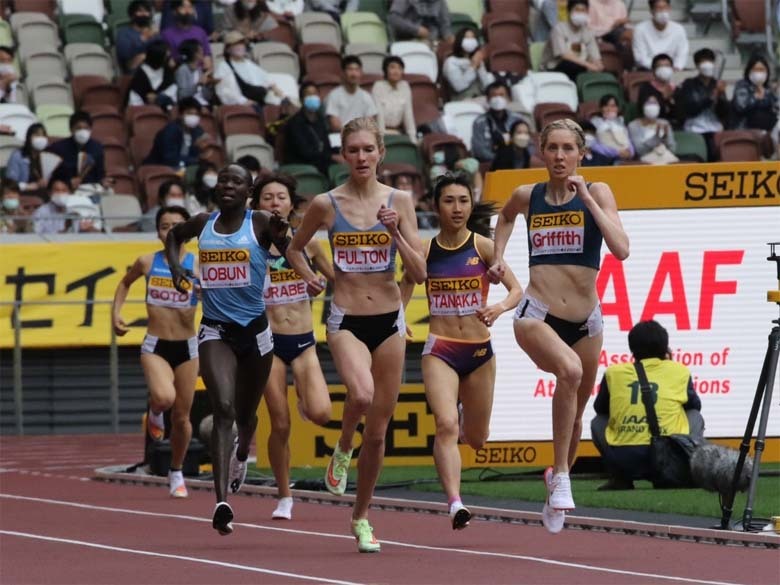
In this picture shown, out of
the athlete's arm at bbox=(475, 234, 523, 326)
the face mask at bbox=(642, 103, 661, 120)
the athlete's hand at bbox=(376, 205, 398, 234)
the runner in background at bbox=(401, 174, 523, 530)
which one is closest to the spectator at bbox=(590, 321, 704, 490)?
the runner in background at bbox=(401, 174, 523, 530)

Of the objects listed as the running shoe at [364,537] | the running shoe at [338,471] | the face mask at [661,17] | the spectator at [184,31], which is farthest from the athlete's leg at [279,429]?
the face mask at [661,17]

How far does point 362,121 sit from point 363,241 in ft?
2.23

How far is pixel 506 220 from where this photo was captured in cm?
1172

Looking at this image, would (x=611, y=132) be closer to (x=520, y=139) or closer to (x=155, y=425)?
(x=520, y=139)

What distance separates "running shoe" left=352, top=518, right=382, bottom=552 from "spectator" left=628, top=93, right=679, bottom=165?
1408 cm

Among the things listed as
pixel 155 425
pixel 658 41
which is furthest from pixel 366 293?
pixel 658 41

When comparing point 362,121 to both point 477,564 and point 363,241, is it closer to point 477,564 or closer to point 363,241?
point 363,241

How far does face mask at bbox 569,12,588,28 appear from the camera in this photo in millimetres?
26375

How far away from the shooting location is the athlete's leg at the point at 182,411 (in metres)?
15.7

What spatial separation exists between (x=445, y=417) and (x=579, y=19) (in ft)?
51.0

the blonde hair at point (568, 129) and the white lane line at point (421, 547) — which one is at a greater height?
the blonde hair at point (568, 129)

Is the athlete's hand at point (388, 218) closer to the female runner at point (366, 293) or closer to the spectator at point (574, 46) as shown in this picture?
the female runner at point (366, 293)

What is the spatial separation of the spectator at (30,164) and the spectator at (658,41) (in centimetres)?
848

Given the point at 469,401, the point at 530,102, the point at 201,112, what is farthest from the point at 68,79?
the point at 469,401
